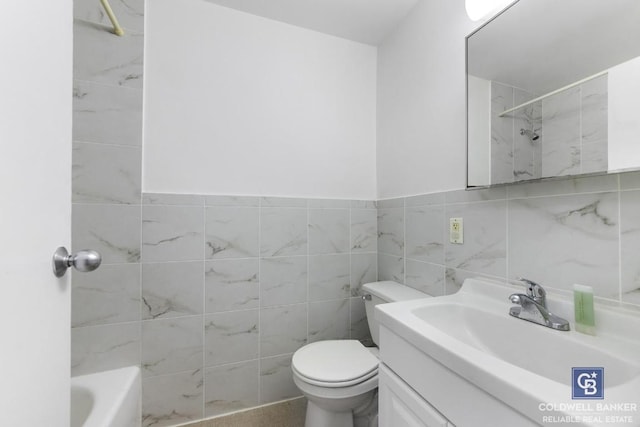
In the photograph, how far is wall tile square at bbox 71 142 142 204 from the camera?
1.23 m

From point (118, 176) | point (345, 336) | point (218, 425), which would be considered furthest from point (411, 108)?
point (218, 425)

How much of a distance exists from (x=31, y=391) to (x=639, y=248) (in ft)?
4.47

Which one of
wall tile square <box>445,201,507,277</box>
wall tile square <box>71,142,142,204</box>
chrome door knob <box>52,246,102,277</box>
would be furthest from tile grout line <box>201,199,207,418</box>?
wall tile square <box>445,201,507,277</box>

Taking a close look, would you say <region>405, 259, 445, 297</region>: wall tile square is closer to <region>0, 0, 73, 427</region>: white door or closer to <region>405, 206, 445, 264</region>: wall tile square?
<region>405, 206, 445, 264</region>: wall tile square

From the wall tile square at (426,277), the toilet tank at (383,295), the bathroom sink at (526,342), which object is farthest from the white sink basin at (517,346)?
the toilet tank at (383,295)

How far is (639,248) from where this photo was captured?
68 cm

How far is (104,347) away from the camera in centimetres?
125

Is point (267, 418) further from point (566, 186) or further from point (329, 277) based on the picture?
point (566, 186)

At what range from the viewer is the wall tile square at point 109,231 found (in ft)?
4.01

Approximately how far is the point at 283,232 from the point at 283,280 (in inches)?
11.1

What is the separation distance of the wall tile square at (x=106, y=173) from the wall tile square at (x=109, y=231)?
0.04m

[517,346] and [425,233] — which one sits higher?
[425,233]

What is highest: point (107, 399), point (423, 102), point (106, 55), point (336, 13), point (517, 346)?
point (336, 13)

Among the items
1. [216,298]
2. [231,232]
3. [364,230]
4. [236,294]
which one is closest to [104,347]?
[216,298]
